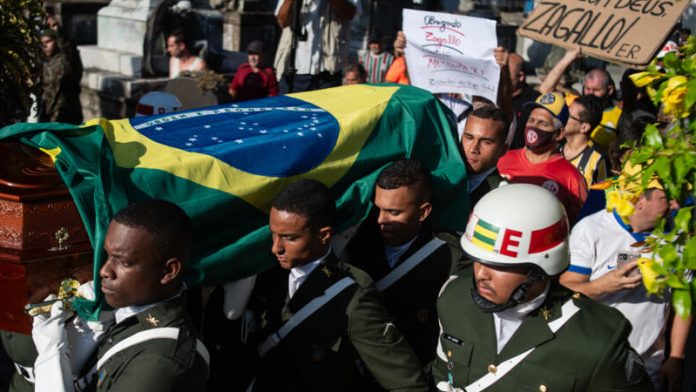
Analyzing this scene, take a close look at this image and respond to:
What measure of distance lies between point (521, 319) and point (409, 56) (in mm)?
3291

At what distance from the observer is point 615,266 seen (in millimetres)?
4051

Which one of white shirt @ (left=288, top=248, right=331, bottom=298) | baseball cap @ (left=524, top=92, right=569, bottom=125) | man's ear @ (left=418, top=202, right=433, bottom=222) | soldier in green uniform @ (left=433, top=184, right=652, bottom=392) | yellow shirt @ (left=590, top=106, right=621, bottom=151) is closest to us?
soldier in green uniform @ (left=433, top=184, right=652, bottom=392)

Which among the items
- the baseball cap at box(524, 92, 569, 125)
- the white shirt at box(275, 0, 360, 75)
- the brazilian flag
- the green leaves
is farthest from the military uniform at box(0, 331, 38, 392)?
the white shirt at box(275, 0, 360, 75)

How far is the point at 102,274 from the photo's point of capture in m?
2.82

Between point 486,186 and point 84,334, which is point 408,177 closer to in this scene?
point 486,186

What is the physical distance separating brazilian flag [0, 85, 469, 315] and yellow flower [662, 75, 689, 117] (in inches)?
65.3

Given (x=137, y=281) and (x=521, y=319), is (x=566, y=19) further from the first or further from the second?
(x=137, y=281)

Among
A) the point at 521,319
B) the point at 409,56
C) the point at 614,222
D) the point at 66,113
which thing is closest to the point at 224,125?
the point at 521,319

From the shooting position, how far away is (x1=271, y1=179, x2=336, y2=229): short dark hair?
328 centimetres

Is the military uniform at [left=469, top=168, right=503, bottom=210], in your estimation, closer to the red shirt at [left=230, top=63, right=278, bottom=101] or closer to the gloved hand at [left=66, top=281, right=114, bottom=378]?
the gloved hand at [left=66, top=281, right=114, bottom=378]

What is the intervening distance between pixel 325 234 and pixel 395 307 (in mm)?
652

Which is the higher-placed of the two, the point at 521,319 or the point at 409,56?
the point at 409,56

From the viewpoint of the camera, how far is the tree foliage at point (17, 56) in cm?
507

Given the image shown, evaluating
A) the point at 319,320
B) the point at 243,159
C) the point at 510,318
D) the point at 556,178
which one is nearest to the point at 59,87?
the point at 556,178
